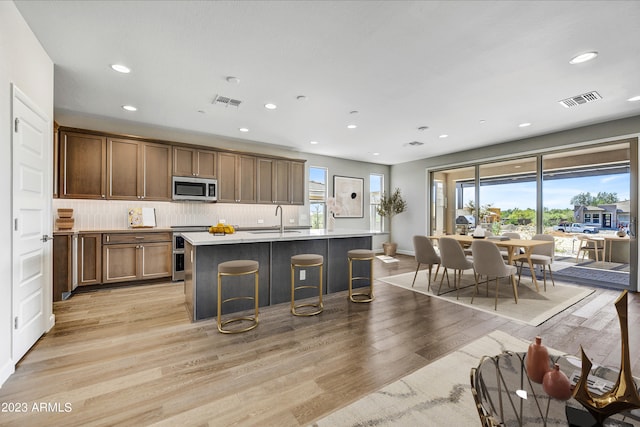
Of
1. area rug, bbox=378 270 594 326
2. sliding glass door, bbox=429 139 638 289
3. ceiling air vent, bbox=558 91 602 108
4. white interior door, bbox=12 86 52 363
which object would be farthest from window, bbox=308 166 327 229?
white interior door, bbox=12 86 52 363

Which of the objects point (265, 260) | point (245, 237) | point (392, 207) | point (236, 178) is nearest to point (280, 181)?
point (236, 178)

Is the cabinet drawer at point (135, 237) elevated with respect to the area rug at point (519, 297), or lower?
elevated

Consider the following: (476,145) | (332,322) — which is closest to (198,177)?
(332,322)

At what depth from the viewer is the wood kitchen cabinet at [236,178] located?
223 inches

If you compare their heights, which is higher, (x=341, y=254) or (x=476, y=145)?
(x=476, y=145)

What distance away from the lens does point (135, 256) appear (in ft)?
14.9

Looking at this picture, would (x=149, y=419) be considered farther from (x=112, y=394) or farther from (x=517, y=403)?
(x=517, y=403)

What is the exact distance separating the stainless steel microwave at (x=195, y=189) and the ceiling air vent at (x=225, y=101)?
187 cm

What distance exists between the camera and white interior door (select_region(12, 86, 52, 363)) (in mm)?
2172

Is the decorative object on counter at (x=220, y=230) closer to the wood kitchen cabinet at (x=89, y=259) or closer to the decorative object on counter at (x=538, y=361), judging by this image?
the wood kitchen cabinet at (x=89, y=259)

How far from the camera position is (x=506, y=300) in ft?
12.7

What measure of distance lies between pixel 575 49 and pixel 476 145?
3818 mm

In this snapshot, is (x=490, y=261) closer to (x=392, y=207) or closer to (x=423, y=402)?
(x=423, y=402)

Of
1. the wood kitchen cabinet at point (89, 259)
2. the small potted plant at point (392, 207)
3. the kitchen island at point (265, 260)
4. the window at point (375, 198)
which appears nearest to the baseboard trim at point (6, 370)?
the kitchen island at point (265, 260)
